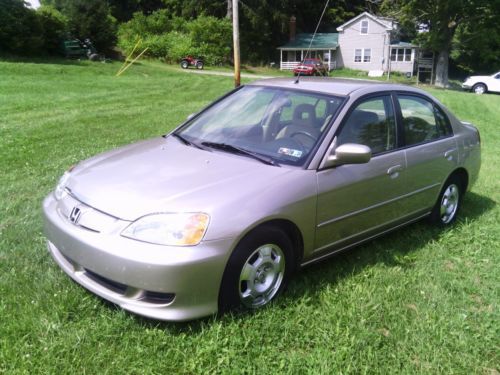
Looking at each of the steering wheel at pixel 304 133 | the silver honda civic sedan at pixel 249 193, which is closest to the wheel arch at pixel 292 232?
the silver honda civic sedan at pixel 249 193

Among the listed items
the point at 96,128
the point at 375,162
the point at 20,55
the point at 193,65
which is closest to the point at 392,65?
the point at 193,65

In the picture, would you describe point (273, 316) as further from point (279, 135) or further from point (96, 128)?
point (96, 128)

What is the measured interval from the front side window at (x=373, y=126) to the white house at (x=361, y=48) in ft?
153

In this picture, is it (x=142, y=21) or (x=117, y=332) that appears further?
(x=142, y=21)

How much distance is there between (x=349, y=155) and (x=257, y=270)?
3.46 feet

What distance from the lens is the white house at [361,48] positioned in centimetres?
5019

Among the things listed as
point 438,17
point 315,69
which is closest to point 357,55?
point 438,17

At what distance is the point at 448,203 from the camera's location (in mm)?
5234

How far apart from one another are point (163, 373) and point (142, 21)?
44411 millimetres

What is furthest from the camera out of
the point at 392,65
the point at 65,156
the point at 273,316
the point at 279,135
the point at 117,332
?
the point at 392,65

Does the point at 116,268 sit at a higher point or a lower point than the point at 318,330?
higher

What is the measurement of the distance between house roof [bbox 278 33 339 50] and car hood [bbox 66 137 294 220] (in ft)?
160

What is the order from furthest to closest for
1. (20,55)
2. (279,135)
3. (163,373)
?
(20,55)
(279,135)
(163,373)

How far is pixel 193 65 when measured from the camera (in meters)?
37.7
